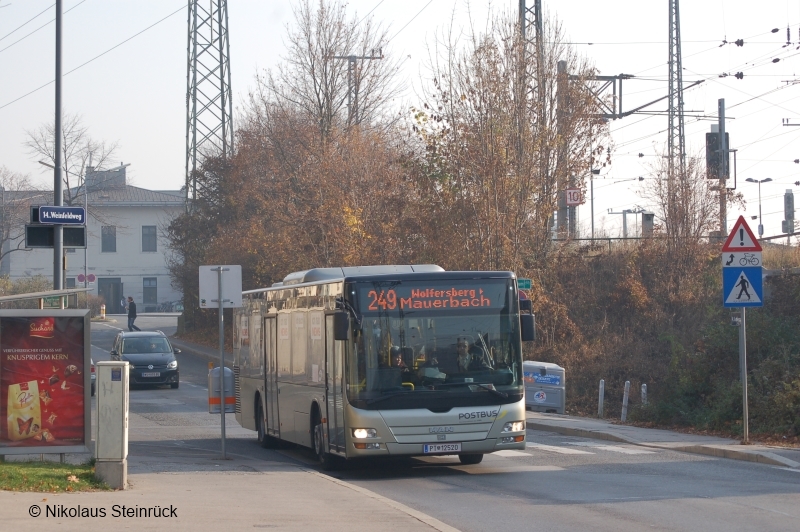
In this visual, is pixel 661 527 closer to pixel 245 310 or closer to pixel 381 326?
pixel 381 326

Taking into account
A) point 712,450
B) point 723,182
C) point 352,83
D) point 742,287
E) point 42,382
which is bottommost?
point 712,450

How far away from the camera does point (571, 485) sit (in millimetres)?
12078

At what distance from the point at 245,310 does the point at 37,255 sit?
6894cm

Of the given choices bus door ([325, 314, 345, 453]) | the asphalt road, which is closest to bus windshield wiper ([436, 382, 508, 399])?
the asphalt road

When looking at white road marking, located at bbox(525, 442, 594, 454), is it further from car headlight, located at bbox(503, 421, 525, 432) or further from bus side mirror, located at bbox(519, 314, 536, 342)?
bus side mirror, located at bbox(519, 314, 536, 342)

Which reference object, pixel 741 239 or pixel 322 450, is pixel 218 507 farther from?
pixel 741 239

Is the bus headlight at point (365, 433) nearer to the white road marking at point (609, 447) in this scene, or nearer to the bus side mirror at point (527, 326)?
the bus side mirror at point (527, 326)

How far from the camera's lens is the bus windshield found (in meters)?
13.1

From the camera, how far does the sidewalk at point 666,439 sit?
1437 cm

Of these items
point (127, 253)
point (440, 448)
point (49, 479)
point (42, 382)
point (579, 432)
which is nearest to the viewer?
point (49, 479)

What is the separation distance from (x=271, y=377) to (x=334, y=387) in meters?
3.74

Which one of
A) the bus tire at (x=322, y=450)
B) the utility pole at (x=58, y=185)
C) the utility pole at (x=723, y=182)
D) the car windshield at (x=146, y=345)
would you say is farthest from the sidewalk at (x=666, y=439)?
the utility pole at (x=723, y=182)

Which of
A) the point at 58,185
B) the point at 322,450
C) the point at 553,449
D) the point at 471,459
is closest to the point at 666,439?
the point at 553,449

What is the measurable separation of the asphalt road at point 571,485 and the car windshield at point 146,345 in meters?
12.2
